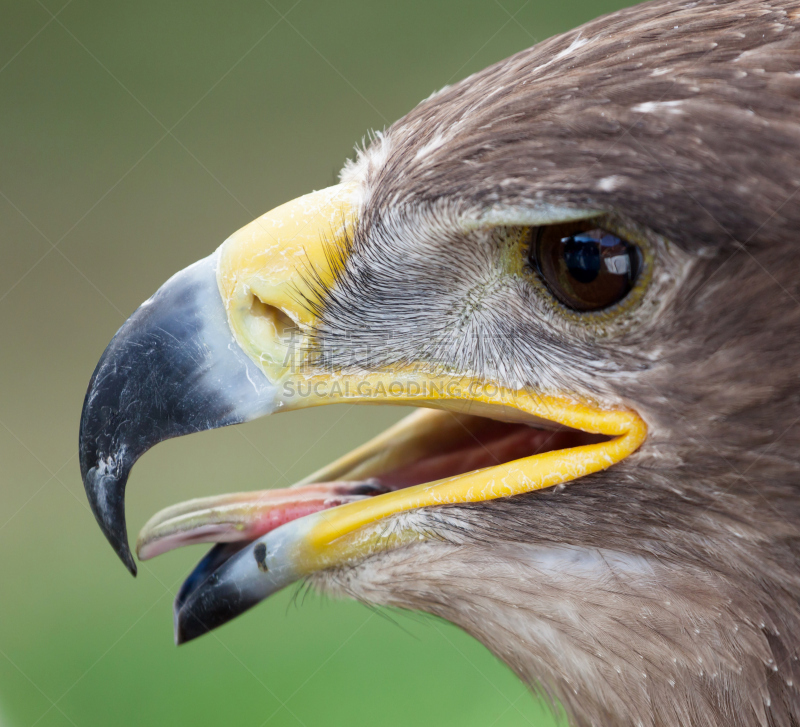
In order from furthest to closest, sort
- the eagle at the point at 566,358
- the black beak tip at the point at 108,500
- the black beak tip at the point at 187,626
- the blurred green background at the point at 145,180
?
the blurred green background at the point at 145,180, the black beak tip at the point at 187,626, the black beak tip at the point at 108,500, the eagle at the point at 566,358

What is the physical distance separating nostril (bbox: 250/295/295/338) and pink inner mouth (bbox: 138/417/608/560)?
374 mm

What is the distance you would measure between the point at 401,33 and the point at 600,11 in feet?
6.10

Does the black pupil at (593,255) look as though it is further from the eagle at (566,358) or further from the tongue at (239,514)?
the tongue at (239,514)

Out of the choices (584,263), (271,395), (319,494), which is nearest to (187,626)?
(319,494)

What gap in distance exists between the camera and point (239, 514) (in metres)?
1.82

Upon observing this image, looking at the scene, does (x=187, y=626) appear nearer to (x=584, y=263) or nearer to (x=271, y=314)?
(x=271, y=314)

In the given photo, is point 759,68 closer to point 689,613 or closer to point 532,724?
point 689,613

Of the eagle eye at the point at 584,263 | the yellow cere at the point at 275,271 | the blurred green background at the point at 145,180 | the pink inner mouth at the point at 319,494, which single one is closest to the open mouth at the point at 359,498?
the pink inner mouth at the point at 319,494

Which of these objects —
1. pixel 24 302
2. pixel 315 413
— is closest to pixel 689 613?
pixel 315 413

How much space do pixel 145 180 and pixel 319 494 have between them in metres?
6.93

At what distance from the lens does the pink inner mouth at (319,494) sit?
179 cm

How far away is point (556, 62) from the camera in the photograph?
5.09ft

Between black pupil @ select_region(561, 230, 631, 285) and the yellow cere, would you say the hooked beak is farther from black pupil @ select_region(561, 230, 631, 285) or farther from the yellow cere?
black pupil @ select_region(561, 230, 631, 285)

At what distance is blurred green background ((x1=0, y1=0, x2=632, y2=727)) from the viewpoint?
5.88 meters
